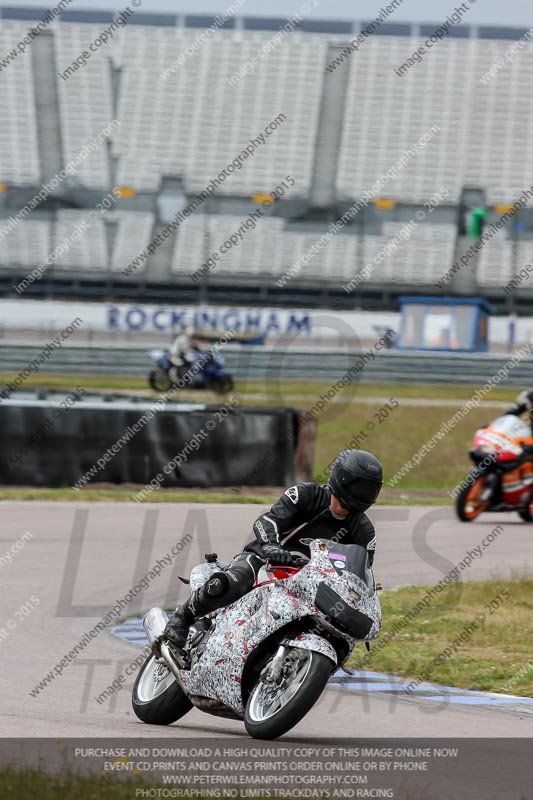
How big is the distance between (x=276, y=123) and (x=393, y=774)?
140 feet

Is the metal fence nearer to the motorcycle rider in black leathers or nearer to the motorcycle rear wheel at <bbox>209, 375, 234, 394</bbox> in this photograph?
the motorcycle rear wheel at <bbox>209, 375, 234, 394</bbox>

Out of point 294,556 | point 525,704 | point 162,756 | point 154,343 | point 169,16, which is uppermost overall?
point 169,16

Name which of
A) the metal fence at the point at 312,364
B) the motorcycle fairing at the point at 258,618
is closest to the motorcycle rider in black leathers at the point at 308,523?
the motorcycle fairing at the point at 258,618

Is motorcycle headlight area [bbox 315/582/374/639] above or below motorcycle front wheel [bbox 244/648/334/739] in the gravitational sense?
above

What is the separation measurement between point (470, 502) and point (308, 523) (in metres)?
8.89

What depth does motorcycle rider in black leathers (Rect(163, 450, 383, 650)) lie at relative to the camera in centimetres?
542

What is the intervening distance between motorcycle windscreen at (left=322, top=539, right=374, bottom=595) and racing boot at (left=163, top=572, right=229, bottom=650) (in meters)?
0.56

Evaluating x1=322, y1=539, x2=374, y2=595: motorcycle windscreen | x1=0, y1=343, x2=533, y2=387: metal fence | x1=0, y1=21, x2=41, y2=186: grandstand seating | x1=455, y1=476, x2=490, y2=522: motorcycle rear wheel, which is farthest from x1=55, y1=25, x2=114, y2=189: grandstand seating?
x1=322, y1=539, x2=374, y2=595: motorcycle windscreen

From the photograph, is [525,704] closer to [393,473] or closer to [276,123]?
[393,473]

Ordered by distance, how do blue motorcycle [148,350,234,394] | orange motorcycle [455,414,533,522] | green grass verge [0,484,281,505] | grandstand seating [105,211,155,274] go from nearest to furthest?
orange motorcycle [455,414,533,522] → green grass verge [0,484,281,505] → blue motorcycle [148,350,234,394] → grandstand seating [105,211,155,274]

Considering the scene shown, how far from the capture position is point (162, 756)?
495 centimetres

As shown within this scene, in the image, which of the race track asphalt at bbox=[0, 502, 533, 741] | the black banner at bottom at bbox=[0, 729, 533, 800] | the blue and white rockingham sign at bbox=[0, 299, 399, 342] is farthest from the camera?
the blue and white rockingham sign at bbox=[0, 299, 399, 342]

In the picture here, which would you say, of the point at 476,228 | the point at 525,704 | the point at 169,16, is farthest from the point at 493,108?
the point at 525,704

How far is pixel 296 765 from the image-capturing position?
4.86 m
